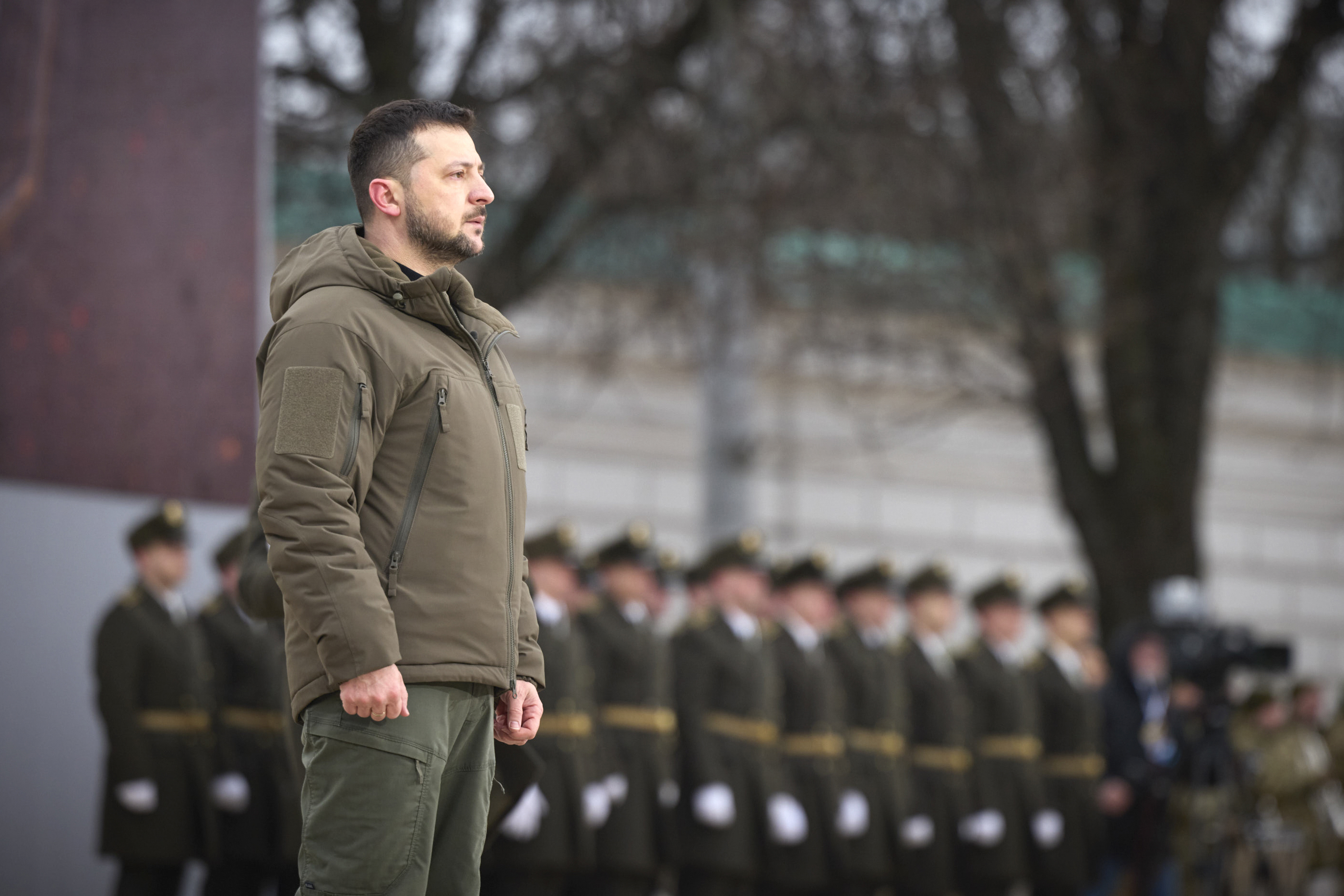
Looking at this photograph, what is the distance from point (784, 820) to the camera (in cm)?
762

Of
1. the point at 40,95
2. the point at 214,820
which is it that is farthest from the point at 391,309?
the point at 214,820

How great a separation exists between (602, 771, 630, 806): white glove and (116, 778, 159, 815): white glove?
1.80m

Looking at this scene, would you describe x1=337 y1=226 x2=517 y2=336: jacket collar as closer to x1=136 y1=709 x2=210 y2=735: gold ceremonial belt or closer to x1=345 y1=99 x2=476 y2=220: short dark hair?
x1=345 y1=99 x2=476 y2=220: short dark hair

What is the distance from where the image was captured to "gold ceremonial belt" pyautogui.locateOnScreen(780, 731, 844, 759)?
8.03 meters

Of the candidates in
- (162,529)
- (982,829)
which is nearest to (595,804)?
(162,529)

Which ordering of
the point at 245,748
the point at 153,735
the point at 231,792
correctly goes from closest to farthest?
the point at 153,735, the point at 231,792, the point at 245,748

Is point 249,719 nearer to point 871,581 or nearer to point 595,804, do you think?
point 595,804

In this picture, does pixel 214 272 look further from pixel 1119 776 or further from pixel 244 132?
pixel 1119 776

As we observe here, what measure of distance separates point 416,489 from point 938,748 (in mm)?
6334

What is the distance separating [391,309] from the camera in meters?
2.89

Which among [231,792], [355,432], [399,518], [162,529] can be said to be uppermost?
[355,432]

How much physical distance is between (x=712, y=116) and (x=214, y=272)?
322 cm

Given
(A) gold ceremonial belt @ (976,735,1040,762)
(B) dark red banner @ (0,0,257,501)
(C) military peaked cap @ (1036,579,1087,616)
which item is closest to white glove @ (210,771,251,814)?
(B) dark red banner @ (0,0,257,501)

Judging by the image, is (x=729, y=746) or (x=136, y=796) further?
(x=729, y=746)
